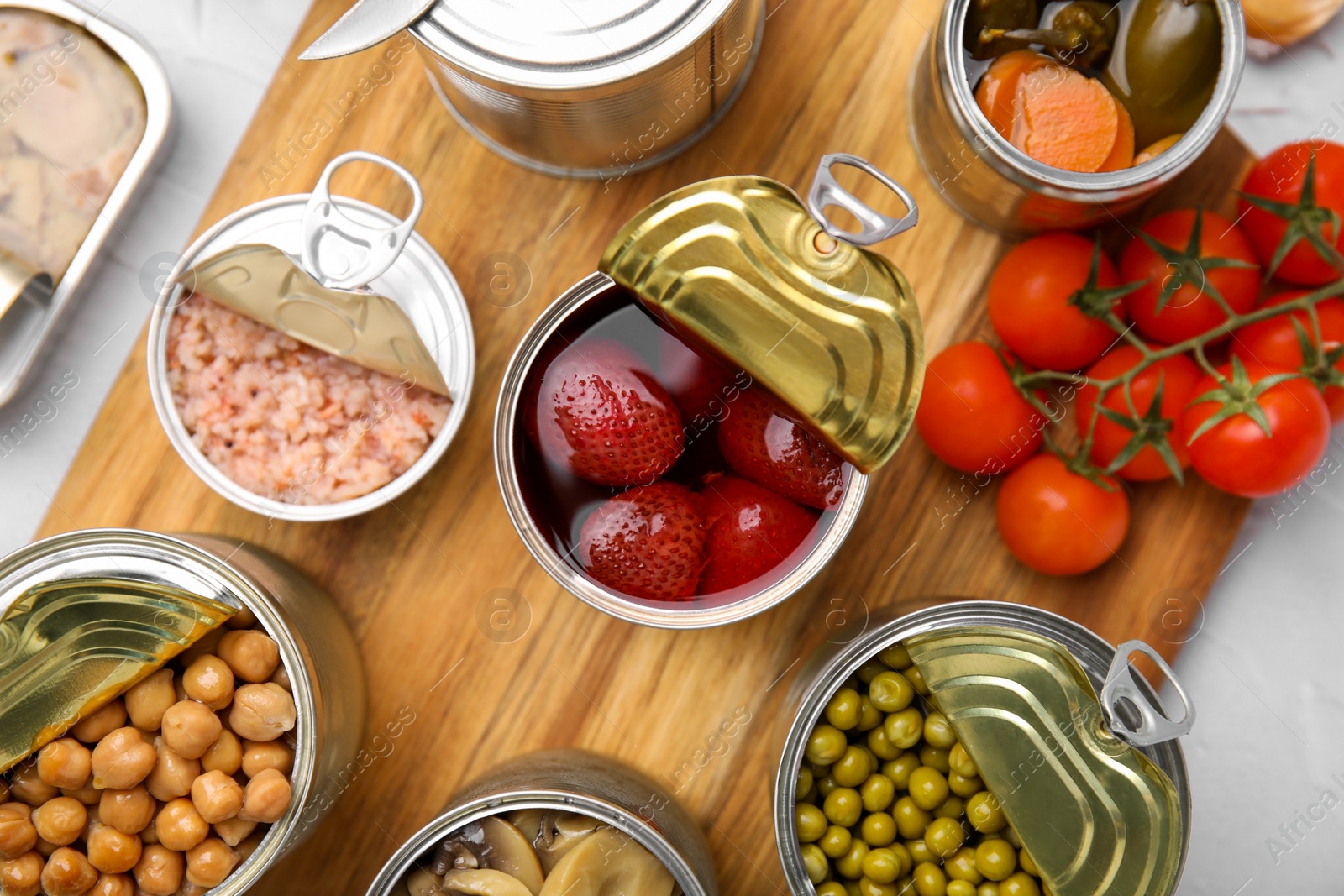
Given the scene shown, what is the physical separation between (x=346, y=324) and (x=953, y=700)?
657mm

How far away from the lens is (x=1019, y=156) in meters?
Answer: 0.77

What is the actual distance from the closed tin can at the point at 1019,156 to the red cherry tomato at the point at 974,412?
0.47ft

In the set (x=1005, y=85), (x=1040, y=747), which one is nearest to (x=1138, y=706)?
(x=1040, y=747)

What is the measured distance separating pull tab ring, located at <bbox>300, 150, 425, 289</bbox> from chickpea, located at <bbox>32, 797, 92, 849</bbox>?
1.66 ft

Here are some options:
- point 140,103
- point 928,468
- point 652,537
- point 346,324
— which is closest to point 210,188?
point 140,103

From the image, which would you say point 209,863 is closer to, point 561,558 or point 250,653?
point 250,653

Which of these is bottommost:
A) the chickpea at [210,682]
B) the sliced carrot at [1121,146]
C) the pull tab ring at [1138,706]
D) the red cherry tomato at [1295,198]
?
the chickpea at [210,682]

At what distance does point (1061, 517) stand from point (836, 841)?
0.36 meters

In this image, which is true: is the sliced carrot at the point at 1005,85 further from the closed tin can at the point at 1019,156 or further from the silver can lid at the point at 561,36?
the silver can lid at the point at 561,36

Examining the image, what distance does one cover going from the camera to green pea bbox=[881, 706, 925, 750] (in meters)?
0.82

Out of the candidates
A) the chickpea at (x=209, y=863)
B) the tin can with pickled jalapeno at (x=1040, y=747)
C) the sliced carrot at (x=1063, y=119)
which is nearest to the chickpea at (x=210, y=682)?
the chickpea at (x=209, y=863)

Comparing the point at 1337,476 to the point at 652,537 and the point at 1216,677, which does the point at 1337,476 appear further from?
the point at 652,537

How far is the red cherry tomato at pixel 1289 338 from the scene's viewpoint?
851mm

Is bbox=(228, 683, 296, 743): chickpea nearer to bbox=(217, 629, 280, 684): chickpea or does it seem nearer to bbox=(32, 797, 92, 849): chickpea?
bbox=(217, 629, 280, 684): chickpea
